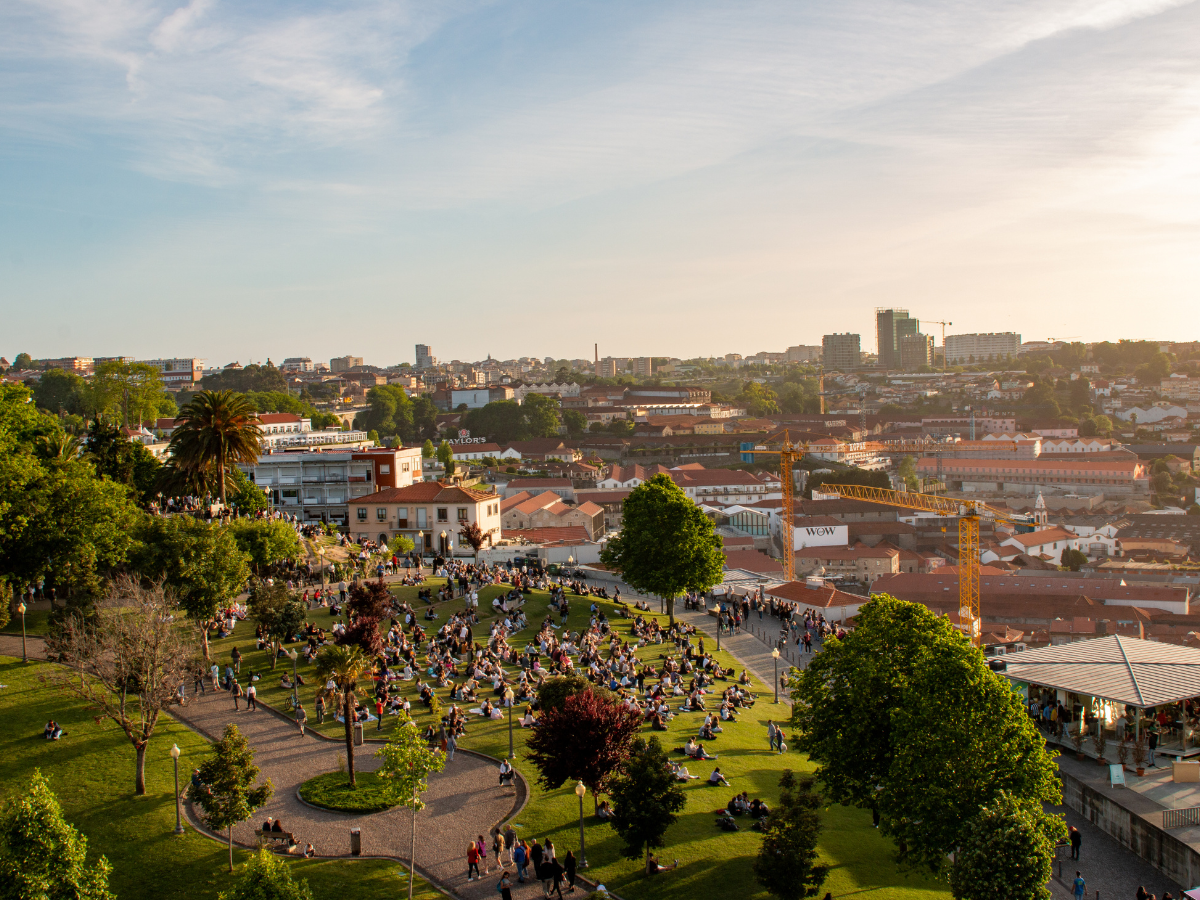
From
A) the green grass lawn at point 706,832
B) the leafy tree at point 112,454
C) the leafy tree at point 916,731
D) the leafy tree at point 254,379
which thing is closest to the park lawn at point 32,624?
the green grass lawn at point 706,832

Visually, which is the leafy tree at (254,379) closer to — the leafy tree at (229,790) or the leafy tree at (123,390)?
the leafy tree at (123,390)

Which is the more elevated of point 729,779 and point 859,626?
point 859,626

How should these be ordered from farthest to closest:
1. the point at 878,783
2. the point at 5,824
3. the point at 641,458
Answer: the point at 641,458
the point at 878,783
the point at 5,824

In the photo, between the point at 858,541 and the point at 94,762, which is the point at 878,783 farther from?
the point at 858,541

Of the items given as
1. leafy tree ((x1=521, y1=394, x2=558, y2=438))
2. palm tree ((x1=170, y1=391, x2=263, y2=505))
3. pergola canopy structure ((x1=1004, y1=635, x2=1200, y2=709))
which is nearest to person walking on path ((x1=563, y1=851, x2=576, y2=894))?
pergola canopy structure ((x1=1004, y1=635, x2=1200, y2=709))

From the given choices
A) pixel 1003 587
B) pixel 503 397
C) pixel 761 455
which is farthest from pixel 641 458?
pixel 1003 587

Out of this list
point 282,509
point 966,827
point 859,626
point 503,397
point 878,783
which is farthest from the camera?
point 503,397

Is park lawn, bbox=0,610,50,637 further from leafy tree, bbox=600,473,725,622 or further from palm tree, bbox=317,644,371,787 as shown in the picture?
leafy tree, bbox=600,473,725,622
